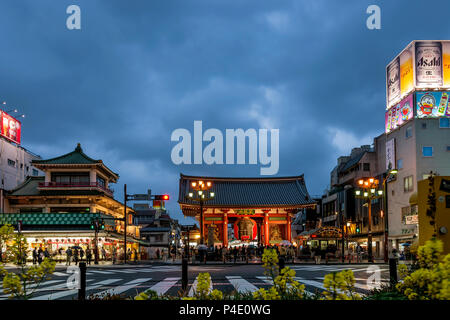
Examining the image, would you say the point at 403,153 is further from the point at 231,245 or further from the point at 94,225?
the point at 94,225

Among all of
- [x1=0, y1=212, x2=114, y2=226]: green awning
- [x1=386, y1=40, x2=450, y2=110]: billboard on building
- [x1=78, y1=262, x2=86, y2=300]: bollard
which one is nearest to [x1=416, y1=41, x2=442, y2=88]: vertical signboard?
[x1=386, y1=40, x2=450, y2=110]: billboard on building

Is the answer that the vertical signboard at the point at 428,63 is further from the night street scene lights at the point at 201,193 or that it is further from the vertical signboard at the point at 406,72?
the night street scene lights at the point at 201,193

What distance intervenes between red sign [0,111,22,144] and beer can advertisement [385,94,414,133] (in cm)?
4671

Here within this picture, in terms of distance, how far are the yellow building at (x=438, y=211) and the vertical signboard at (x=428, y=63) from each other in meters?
37.9

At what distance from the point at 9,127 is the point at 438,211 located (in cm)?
5599

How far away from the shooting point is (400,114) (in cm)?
4550

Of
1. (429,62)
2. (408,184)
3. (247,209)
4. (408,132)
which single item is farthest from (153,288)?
(429,62)

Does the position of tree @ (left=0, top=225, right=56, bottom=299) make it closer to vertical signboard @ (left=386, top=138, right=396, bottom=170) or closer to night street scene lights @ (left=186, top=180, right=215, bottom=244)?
night street scene lights @ (left=186, top=180, right=215, bottom=244)

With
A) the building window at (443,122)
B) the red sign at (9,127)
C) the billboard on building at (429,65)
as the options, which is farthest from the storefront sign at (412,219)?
the red sign at (9,127)

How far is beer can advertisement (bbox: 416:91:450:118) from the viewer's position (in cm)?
4225

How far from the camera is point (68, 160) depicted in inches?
2031

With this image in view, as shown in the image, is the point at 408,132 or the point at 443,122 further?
the point at 408,132

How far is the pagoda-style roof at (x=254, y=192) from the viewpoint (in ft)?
145

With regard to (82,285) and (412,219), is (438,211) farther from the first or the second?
(412,219)
